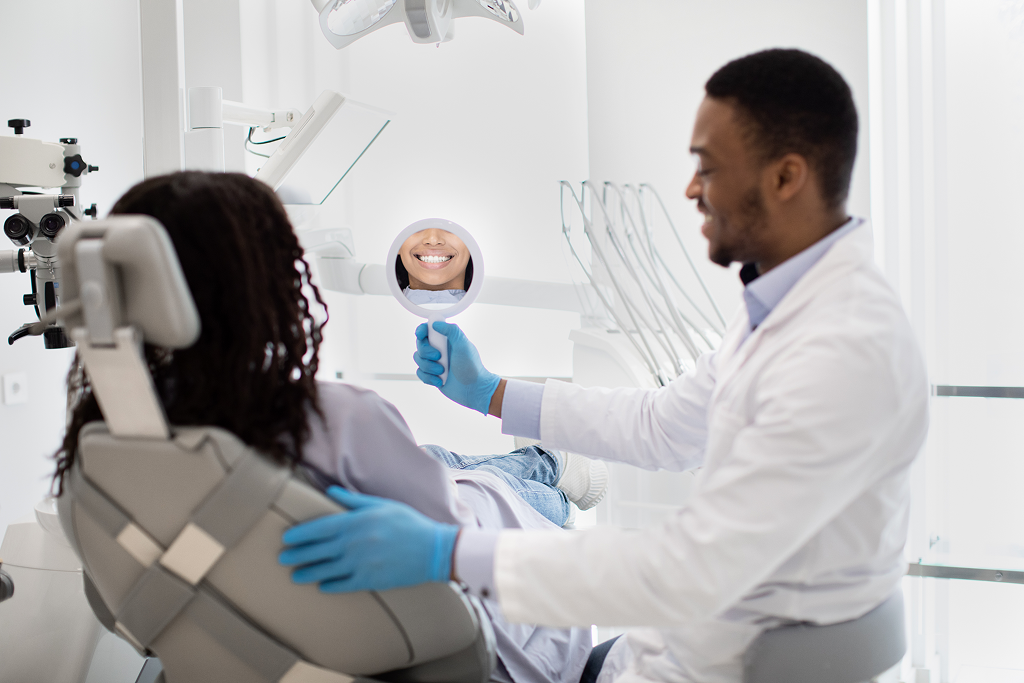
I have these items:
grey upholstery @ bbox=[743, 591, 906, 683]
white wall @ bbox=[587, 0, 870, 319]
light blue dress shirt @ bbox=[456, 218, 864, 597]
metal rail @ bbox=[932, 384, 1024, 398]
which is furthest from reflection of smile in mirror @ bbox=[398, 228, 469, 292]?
white wall @ bbox=[587, 0, 870, 319]

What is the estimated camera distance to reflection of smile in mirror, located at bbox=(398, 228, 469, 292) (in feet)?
4.54

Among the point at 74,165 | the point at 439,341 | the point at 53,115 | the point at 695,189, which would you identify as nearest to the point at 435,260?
the point at 439,341

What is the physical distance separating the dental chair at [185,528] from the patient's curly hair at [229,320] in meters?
0.04

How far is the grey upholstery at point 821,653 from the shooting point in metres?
0.92

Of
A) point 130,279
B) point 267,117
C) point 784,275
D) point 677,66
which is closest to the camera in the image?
point 130,279

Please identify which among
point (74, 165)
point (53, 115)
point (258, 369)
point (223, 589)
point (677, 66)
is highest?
point (677, 66)

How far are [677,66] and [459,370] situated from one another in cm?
168

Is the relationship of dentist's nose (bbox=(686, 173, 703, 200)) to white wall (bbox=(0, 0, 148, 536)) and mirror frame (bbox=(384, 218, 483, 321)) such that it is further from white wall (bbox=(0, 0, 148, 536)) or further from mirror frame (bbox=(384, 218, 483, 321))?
white wall (bbox=(0, 0, 148, 536))

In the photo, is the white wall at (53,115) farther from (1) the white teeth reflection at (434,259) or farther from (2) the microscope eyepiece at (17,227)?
(1) the white teeth reflection at (434,259)

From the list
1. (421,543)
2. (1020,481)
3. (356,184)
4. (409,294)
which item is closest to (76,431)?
(421,543)

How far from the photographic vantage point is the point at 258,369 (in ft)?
2.85

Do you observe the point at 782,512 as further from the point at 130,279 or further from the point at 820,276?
the point at 130,279

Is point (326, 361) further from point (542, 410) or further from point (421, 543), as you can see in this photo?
point (421, 543)

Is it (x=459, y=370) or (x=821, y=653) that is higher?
(x=459, y=370)
